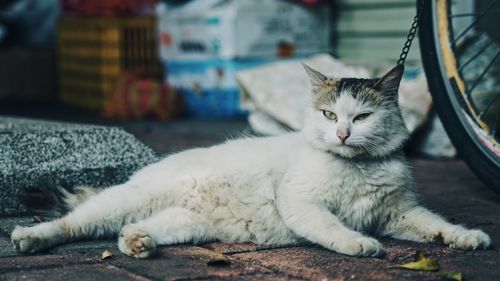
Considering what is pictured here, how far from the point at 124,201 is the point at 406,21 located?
4.05 m

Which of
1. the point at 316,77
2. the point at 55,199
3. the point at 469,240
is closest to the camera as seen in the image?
the point at 469,240

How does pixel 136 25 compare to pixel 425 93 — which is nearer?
pixel 425 93

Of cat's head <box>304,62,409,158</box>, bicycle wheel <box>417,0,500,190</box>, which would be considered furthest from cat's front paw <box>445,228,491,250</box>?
bicycle wheel <box>417,0,500,190</box>

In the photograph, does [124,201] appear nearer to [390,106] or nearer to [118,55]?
[390,106]

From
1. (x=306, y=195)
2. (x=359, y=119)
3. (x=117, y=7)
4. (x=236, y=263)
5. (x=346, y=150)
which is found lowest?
(x=236, y=263)

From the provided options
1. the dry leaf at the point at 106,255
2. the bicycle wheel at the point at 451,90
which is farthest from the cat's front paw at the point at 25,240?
the bicycle wheel at the point at 451,90

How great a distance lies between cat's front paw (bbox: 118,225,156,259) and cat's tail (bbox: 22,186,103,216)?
45 centimetres

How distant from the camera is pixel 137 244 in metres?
2.69

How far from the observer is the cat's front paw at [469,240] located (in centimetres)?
278

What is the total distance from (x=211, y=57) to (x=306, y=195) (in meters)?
3.91

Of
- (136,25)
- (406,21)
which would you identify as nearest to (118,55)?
(136,25)

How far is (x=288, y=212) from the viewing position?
2.85 meters

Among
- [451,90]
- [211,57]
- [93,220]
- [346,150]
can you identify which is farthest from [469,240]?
[211,57]

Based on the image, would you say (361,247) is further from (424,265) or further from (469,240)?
(469,240)
